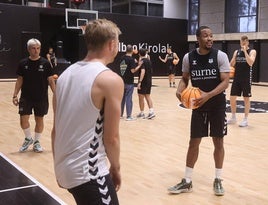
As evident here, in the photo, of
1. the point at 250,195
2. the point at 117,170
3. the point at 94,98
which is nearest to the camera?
the point at 94,98

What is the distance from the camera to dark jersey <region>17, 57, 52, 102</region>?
20.5 feet

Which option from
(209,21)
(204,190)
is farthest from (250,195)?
(209,21)

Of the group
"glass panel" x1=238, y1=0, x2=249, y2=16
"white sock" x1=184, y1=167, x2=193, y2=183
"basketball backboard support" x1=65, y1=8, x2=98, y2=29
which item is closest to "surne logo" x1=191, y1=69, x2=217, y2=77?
"white sock" x1=184, y1=167, x2=193, y2=183

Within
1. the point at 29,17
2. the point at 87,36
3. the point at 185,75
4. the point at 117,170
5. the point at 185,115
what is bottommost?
the point at 185,115

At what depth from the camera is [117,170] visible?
216 cm

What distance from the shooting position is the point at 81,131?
6.72 ft

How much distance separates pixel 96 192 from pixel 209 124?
8.31 feet

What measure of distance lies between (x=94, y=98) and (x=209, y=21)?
2287cm

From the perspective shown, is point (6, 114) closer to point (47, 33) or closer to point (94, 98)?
point (94, 98)

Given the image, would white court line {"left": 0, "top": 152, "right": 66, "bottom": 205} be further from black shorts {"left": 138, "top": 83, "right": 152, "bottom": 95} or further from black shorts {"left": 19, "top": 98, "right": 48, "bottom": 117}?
black shorts {"left": 138, "top": 83, "right": 152, "bottom": 95}

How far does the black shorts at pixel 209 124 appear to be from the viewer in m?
4.30

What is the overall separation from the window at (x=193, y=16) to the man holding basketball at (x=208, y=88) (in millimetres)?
21573

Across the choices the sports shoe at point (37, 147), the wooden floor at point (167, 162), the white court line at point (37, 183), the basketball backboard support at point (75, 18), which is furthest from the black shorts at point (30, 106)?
the basketball backboard support at point (75, 18)

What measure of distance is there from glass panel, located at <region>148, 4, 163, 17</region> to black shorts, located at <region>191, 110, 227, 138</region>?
21630 millimetres
